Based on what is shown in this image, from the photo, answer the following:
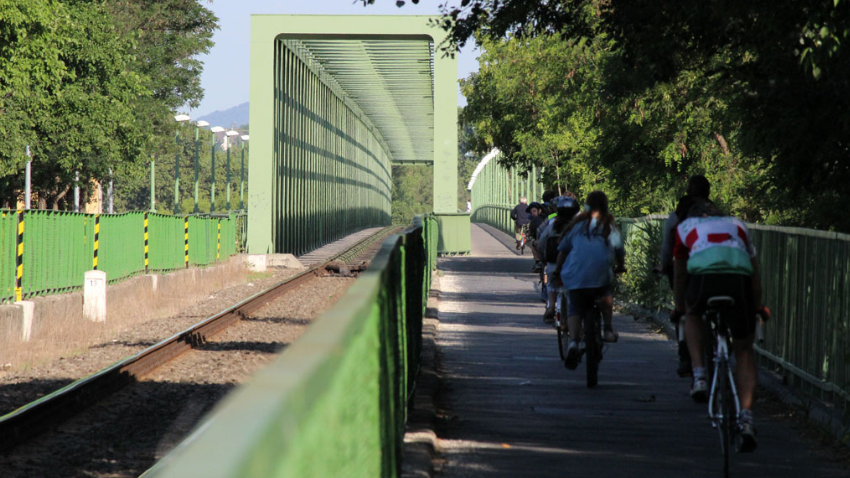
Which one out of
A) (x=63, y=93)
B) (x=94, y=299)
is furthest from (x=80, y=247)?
(x=63, y=93)

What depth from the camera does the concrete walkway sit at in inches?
263

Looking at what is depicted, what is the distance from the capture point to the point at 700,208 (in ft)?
24.2

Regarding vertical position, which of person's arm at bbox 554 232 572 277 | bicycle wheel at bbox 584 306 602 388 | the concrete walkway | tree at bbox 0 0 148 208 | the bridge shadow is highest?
tree at bbox 0 0 148 208

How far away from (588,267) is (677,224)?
5.74 ft

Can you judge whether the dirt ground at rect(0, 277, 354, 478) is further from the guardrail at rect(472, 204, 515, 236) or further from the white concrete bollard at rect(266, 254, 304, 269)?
the guardrail at rect(472, 204, 515, 236)

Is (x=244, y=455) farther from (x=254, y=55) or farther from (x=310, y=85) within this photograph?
(x=310, y=85)

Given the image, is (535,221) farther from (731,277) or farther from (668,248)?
(731,277)

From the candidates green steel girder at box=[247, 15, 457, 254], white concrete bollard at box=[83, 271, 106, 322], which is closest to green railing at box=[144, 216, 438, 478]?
white concrete bollard at box=[83, 271, 106, 322]

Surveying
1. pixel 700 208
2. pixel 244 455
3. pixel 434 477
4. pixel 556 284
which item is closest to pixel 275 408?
pixel 244 455

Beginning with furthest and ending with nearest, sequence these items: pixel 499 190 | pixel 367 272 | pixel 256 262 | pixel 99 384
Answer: pixel 499 190 → pixel 256 262 → pixel 99 384 → pixel 367 272

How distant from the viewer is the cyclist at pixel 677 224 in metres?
8.05

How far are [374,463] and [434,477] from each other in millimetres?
2929

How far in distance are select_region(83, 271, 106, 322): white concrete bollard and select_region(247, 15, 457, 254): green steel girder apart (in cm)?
1485

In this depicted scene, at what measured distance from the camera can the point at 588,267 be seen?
988cm
